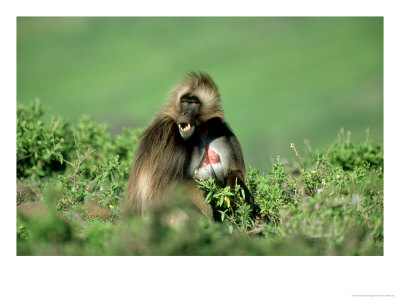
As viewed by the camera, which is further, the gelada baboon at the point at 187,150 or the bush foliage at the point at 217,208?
the gelada baboon at the point at 187,150

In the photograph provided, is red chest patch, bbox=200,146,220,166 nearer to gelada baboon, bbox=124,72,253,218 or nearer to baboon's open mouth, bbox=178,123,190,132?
gelada baboon, bbox=124,72,253,218

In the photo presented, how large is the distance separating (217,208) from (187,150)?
2.68 ft

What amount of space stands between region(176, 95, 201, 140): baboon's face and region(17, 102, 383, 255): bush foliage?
0.56 metres

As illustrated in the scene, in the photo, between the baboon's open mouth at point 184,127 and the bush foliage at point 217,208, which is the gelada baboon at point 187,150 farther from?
the bush foliage at point 217,208

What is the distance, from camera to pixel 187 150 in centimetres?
619

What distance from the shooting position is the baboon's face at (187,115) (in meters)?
5.99

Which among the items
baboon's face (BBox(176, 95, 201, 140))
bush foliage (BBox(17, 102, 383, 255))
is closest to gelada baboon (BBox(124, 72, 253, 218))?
baboon's face (BBox(176, 95, 201, 140))

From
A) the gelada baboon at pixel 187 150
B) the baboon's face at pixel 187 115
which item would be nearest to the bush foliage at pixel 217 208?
the gelada baboon at pixel 187 150

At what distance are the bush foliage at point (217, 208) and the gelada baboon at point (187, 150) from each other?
21 centimetres

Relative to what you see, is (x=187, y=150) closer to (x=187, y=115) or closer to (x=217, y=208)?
(x=187, y=115)

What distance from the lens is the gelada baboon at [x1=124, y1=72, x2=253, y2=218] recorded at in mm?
6098

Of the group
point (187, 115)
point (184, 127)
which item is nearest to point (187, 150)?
point (184, 127)

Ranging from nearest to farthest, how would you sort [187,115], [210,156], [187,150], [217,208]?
[187,115], [187,150], [210,156], [217,208]

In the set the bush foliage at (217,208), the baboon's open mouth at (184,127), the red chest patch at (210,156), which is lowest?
the bush foliage at (217,208)
